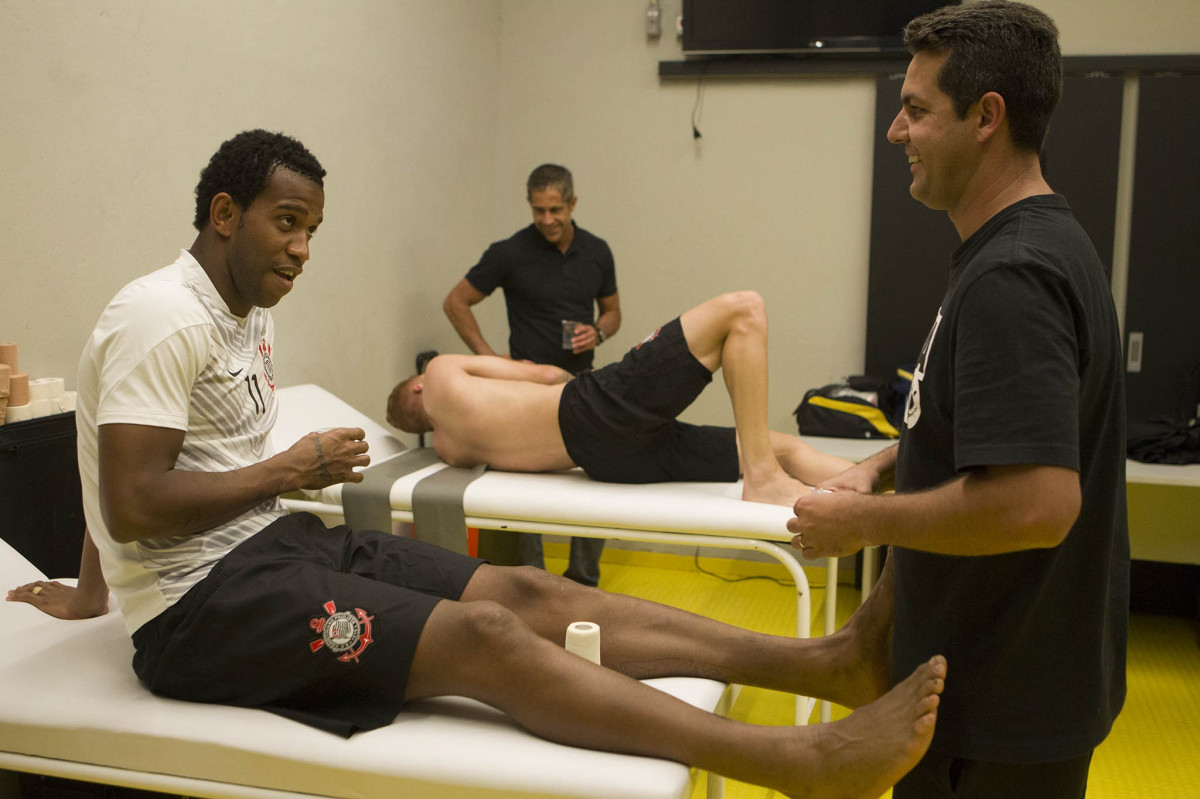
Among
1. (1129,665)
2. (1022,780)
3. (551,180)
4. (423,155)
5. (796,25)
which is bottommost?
(1129,665)

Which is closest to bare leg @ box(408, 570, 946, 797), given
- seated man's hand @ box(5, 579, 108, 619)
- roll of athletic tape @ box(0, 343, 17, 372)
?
seated man's hand @ box(5, 579, 108, 619)

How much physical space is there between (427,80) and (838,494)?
10.1ft

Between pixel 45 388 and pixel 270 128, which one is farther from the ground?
pixel 270 128

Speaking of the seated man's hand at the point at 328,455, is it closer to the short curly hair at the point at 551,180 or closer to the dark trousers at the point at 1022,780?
the dark trousers at the point at 1022,780

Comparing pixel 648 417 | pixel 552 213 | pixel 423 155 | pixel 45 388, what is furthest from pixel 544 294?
pixel 45 388

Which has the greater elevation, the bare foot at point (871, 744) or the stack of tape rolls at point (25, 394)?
the stack of tape rolls at point (25, 394)

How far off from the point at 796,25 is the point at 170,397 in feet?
10.9

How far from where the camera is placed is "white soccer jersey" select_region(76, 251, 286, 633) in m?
1.40

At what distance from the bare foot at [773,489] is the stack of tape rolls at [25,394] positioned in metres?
1.58

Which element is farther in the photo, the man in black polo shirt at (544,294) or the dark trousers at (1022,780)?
the man in black polo shirt at (544,294)

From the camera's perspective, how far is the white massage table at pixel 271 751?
4.26 ft

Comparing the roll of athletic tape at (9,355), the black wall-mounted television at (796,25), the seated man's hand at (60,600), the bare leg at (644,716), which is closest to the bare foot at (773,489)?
the bare leg at (644,716)

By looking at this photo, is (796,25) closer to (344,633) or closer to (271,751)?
(344,633)

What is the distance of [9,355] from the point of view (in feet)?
6.36
